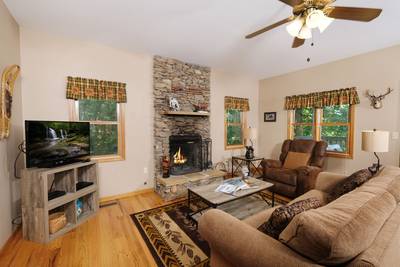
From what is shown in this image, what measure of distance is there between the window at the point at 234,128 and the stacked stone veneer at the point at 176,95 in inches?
27.5

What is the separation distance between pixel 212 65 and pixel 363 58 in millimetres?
2821

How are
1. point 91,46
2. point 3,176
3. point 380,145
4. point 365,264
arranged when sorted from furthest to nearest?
1. point 91,46
2. point 380,145
3. point 3,176
4. point 365,264

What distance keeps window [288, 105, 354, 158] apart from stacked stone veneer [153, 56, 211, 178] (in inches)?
88.1

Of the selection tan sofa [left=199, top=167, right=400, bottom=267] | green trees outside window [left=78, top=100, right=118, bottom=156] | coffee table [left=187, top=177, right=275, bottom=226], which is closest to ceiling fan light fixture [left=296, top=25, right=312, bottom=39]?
tan sofa [left=199, top=167, right=400, bottom=267]

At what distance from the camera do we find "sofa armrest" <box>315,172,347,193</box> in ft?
7.38

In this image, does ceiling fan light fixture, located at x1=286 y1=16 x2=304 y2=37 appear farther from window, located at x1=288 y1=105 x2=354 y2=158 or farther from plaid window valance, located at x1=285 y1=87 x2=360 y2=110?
window, located at x1=288 y1=105 x2=354 y2=158

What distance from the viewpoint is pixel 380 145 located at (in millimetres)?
2287

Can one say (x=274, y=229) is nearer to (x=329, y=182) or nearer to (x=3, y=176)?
(x=329, y=182)

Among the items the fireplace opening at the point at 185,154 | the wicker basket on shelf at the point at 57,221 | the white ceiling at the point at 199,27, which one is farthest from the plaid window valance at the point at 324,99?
the wicker basket on shelf at the point at 57,221

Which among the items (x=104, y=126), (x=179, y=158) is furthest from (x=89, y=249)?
(x=179, y=158)

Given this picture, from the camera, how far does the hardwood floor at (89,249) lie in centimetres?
175

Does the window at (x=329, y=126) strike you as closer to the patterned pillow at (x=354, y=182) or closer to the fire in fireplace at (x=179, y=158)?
the patterned pillow at (x=354, y=182)

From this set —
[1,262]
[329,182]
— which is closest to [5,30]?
[1,262]

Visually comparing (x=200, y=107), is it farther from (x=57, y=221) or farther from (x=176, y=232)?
(x=57, y=221)
